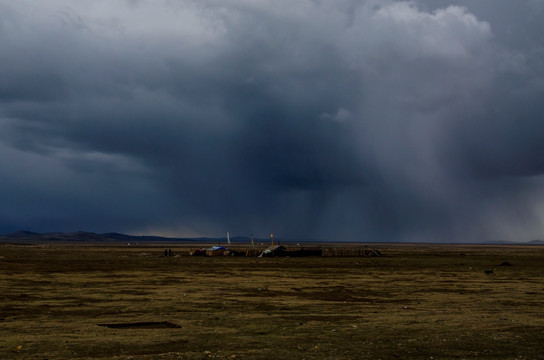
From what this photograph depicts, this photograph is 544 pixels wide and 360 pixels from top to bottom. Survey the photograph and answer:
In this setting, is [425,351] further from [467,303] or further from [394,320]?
[467,303]

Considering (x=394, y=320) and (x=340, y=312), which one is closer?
(x=394, y=320)

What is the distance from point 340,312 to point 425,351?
8106 mm

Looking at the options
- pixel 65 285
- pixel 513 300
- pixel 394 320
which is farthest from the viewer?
pixel 65 285

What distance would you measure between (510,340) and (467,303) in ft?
34.1

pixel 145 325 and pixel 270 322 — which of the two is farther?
pixel 270 322

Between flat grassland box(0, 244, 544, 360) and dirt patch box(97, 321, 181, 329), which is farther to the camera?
dirt patch box(97, 321, 181, 329)

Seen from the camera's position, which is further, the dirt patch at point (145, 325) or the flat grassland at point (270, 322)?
the dirt patch at point (145, 325)

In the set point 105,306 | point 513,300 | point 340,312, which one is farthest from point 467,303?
point 105,306

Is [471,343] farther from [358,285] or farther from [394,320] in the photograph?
[358,285]

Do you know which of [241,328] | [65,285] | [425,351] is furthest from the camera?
[65,285]

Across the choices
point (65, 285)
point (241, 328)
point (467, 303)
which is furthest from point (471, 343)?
point (65, 285)

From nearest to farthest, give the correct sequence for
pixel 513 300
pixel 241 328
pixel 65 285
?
pixel 241 328
pixel 513 300
pixel 65 285

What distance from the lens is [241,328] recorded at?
55.4 feet

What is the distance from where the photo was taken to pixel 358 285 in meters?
34.5
